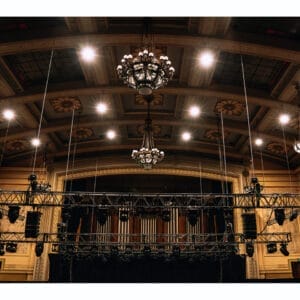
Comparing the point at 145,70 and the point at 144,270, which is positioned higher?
the point at 145,70

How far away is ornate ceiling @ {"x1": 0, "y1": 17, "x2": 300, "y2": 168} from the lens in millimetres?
7285

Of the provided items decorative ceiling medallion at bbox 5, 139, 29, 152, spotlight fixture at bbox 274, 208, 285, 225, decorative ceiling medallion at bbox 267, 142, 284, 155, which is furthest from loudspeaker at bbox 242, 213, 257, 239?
decorative ceiling medallion at bbox 5, 139, 29, 152

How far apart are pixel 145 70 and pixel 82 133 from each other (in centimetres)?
775

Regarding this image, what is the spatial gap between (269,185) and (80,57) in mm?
10032

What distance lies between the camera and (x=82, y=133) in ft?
42.8

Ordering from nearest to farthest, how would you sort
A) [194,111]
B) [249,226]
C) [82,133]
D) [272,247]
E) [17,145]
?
1. [249,226]
2. [194,111]
3. [272,247]
4. [82,133]
5. [17,145]

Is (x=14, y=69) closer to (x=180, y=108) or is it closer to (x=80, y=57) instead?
(x=80, y=57)

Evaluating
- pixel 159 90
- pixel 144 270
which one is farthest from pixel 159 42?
pixel 144 270

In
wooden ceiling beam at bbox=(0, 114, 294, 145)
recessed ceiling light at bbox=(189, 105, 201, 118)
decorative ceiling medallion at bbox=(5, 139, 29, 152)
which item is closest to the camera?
recessed ceiling light at bbox=(189, 105, 201, 118)

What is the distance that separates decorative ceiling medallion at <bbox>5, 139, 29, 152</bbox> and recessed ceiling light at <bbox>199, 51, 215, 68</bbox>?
8.14m

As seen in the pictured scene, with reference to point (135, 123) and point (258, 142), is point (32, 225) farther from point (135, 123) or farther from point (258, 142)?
point (258, 142)

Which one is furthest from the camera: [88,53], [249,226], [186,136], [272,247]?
[186,136]

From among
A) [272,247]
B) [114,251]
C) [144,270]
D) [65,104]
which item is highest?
[65,104]

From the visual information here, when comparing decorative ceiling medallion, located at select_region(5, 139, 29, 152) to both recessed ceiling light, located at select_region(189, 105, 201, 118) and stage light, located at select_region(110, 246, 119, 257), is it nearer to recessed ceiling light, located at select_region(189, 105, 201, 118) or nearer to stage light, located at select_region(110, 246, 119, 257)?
stage light, located at select_region(110, 246, 119, 257)
